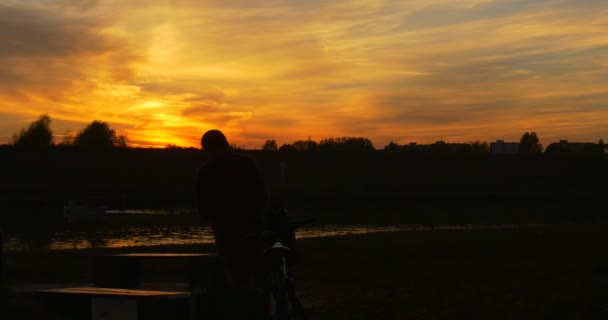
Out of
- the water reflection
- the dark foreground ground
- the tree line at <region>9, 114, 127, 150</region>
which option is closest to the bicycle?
the dark foreground ground

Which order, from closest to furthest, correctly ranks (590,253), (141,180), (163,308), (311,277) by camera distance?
(163,308)
(311,277)
(590,253)
(141,180)

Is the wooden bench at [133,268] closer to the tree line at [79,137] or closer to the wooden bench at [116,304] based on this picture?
the wooden bench at [116,304]

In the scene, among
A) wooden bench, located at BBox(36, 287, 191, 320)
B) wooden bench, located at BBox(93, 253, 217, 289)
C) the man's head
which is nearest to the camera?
wooden bench, located at BBox(36, 287, 191, 320)

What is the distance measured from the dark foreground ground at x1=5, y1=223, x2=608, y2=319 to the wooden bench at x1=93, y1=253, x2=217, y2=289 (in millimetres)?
1868

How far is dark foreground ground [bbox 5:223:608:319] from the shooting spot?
31.8ft

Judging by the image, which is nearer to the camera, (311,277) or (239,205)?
(239,205)

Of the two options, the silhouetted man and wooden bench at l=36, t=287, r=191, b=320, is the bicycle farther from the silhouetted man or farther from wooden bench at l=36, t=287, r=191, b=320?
wooden bench at l=36, t=287, r=191, b=320

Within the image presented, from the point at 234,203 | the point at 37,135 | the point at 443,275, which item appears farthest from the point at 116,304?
the point at 37,135

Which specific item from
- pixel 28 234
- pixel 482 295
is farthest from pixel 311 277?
pixel 28 234

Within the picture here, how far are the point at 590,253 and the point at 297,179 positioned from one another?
94658 mm

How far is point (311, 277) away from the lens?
1284cm

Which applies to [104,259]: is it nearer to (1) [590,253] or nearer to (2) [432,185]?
(1) [590,253]

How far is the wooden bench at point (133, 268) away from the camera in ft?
26.6

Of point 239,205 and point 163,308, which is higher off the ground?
point 239,205
